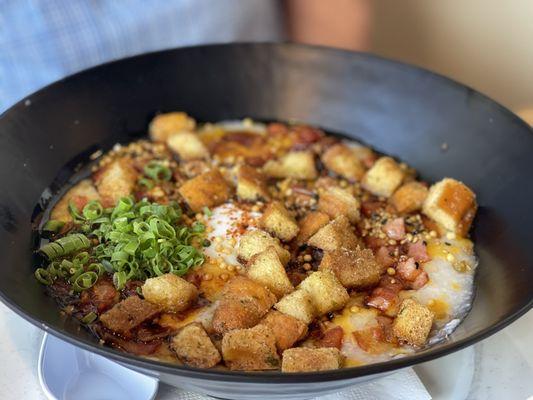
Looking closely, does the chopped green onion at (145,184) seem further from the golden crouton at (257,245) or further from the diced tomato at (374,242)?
the diced tomato at (374,242)

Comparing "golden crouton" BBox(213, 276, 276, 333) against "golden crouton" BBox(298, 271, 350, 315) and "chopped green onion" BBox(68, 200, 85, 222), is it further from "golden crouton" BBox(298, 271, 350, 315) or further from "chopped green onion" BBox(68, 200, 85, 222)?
"chopped green onion" BBox(68, 200, 85, 222)

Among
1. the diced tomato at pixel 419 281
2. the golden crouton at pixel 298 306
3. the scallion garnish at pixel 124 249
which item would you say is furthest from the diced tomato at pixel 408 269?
the scallion garnish at pixel 124 249

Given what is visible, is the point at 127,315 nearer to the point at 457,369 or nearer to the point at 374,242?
the point at 374,242

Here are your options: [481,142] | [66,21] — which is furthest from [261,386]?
[66,21]

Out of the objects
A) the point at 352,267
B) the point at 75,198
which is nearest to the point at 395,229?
the point at 352,267

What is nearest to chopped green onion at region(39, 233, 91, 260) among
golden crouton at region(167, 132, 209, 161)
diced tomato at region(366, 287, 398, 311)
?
golden crouton at region(167, 132, 209, 161)

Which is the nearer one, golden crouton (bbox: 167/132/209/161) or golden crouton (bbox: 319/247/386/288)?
golden crouton (bbox: 319/247/386/288)
